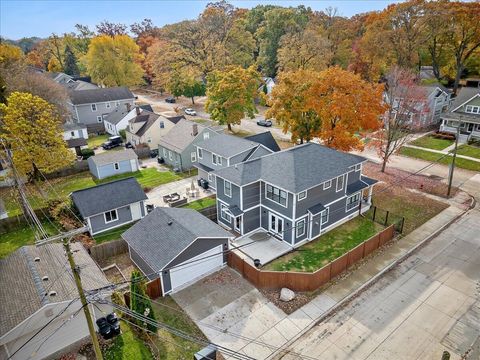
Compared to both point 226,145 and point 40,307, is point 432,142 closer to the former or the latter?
point 226,145

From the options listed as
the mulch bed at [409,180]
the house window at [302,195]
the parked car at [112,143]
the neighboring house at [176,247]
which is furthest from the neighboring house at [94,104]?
the house window at [302,195]

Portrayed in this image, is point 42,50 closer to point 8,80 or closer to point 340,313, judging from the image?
point 8,80

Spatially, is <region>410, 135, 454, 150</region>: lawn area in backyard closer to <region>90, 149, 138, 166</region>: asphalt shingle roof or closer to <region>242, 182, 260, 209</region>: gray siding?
<region>242, 182, 260, 209</region>: gray siding

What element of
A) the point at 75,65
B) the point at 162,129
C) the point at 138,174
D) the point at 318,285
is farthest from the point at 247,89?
the point at 75,65

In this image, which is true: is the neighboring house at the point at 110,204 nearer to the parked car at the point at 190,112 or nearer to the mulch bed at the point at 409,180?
the mulch bed at the point at 409,180

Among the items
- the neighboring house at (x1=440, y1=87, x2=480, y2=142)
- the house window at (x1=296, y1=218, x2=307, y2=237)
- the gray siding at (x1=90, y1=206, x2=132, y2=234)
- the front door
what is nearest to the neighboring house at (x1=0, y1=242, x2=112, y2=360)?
the gray siding at (x1=90, y1=206, x2=132, y2=234)

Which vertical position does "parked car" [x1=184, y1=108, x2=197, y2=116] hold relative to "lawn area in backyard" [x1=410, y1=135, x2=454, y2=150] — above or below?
above
